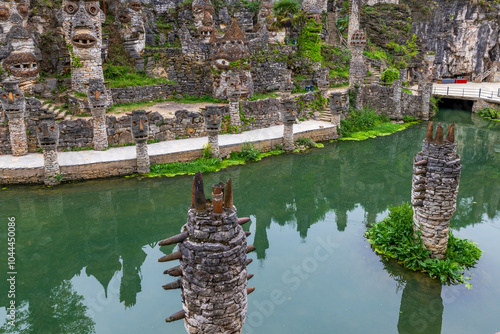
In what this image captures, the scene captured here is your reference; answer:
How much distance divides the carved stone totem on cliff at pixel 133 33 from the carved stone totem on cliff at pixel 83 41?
3.28 m

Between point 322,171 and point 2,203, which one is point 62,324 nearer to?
point 2,203

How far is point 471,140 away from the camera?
800 inches

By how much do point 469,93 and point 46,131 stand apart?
24.8 meters

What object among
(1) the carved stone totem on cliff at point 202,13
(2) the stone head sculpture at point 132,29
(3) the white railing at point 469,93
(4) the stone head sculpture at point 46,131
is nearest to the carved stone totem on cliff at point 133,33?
(2) the stone head sculpture at point 132,29

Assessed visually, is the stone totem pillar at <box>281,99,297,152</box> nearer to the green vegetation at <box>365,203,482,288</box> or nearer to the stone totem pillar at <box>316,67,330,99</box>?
the stone totem pillar at <box>316,67,330,99</box>

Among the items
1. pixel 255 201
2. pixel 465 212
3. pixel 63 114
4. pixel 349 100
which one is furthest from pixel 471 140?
pixel 63 114

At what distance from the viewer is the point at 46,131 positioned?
12.5m

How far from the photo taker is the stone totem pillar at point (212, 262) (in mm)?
4145

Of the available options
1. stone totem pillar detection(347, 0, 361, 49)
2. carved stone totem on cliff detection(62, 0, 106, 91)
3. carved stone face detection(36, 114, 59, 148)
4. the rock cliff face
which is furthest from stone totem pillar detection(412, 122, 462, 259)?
the rock cliff face

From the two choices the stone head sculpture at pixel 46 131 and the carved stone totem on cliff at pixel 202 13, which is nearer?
the stone head sculpture at pixel 46 131

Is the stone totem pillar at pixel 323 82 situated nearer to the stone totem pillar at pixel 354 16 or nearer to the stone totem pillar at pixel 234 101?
the stone totem pillar at pixel 234 101

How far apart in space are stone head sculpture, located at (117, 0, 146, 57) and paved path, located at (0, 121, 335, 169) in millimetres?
7951

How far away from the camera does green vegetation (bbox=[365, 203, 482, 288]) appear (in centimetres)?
855

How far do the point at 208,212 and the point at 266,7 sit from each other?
88.3 ft
